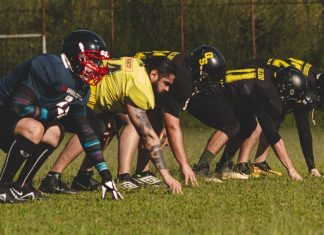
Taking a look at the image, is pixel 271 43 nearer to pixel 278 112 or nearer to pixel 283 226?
pixel 278 112

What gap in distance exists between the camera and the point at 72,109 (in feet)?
28.3

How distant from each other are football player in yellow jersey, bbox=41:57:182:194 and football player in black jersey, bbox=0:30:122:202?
54cm

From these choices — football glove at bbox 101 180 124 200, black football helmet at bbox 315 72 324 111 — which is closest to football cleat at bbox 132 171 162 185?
football glove at bbox 101 180 124 200

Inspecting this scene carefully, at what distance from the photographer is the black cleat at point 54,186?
9492 millimetres

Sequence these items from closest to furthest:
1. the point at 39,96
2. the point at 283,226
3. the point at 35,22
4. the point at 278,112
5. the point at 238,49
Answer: the point at 283,226, the point at 39,96, the point at 278,112, the point at 238,49, the point at 35,22

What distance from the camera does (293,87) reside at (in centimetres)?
1063

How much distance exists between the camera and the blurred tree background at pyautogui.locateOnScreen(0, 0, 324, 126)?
2361 cm

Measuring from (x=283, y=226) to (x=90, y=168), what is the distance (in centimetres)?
328

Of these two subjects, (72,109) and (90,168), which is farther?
(90,168)

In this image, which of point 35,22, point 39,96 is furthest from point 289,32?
point 39,96

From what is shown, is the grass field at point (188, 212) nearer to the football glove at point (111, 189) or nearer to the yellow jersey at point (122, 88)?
the football glove at point (111, 189)

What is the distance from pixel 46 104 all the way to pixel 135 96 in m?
0.97

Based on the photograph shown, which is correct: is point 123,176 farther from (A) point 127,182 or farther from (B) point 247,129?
(B) point 247,129

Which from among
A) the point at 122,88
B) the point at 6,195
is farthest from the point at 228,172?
the point at 6,195
